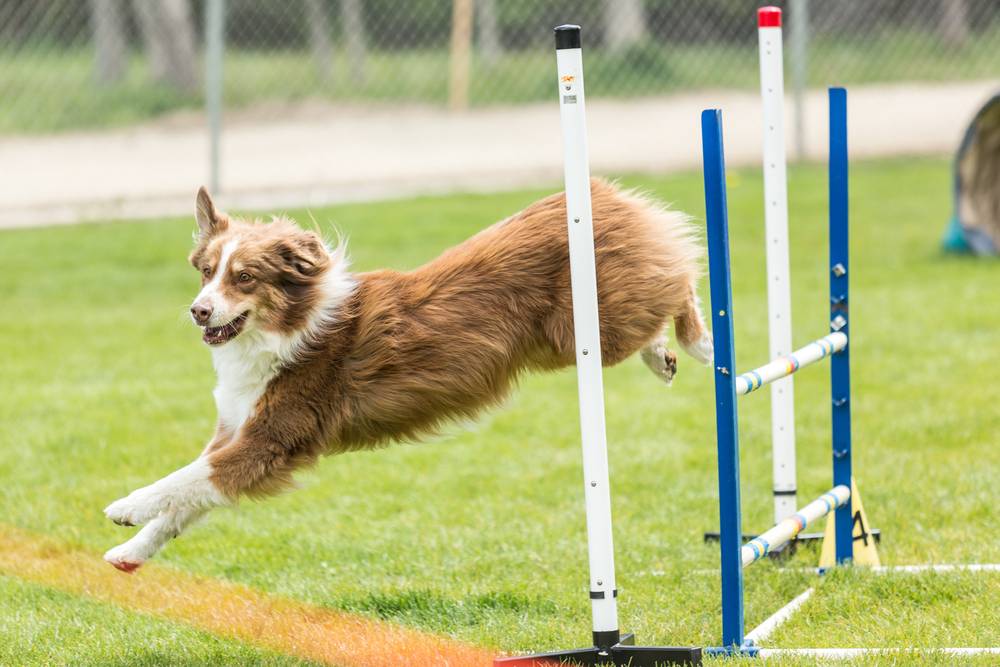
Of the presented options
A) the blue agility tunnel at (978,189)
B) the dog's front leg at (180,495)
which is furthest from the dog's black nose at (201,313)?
the blue agility tunnel at (978,189)

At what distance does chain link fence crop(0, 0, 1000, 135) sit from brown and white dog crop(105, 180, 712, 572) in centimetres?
876

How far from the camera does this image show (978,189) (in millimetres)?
10648

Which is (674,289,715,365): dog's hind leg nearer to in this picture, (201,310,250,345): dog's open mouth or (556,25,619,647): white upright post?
(556,25,619,647): white upright post

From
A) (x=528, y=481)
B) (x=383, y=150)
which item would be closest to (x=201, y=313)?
(x=528, y=481)

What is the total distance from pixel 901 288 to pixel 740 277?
1.21 m

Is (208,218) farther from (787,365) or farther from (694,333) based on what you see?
(787,365)

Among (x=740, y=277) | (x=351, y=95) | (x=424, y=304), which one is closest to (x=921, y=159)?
(x=740, y=277)

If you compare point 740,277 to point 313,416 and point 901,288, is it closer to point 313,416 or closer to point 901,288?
point 901,288

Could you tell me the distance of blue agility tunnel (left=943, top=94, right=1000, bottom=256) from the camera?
10391mm

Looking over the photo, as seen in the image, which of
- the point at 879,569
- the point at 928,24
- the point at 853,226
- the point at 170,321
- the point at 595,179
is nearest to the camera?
the point at 595,179

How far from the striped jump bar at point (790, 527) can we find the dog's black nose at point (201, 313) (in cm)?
167

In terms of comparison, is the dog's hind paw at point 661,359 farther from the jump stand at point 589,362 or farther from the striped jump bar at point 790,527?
the jump stand at point 589,362

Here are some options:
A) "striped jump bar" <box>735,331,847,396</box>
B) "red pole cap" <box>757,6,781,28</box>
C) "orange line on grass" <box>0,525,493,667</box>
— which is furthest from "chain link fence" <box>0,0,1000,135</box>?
"striped jump bar" <box>735,331,847,396</box>

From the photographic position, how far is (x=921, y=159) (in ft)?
48.8
